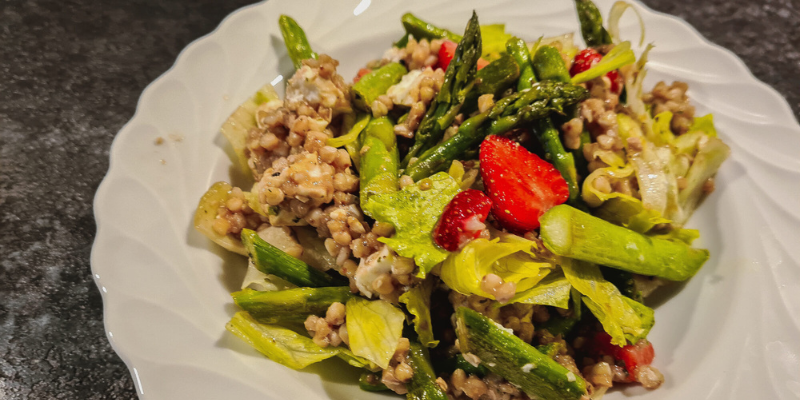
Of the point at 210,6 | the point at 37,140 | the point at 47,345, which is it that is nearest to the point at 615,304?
the point at 47,345

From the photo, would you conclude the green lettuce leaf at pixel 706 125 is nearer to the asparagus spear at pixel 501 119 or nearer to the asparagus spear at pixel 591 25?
the asparagus spear at pixel 591 25

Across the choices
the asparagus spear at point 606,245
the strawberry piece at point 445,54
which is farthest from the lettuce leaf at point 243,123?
the asparagus spear at point 606,245

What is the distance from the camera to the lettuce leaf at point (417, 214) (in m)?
2.19

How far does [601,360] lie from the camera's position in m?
2.53

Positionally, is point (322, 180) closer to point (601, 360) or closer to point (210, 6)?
point (601, 360)

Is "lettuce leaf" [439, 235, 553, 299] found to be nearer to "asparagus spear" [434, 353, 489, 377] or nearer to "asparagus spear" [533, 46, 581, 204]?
"asparagus spear" [434, 353, 489, 377]

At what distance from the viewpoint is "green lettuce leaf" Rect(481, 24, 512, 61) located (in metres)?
3.37

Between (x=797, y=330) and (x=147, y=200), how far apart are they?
11.4 feet

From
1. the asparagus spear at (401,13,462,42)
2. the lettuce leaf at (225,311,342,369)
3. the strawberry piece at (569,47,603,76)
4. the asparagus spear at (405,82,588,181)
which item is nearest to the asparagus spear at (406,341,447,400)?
the lettuce leaf at (225,311,342,369)

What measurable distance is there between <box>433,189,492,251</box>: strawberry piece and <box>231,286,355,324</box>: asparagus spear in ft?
2.08

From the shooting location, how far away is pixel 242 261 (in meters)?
2.77

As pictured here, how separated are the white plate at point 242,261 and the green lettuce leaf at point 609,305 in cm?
35

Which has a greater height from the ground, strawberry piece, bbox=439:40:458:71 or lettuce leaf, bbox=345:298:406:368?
strawberry piece, bbox=439:40:458:71

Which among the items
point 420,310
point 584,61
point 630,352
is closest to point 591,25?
point 584,61
